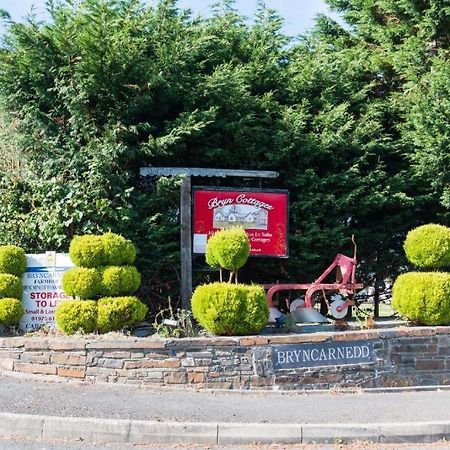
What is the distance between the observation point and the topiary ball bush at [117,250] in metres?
10.8

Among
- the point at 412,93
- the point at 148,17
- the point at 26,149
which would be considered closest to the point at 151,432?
the point at 26,149

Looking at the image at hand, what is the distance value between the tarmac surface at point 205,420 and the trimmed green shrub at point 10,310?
5.71 ft

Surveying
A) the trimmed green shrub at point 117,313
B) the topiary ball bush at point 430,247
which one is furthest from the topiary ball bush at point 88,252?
the topiary ball bush at point 430,247

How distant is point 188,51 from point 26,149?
3350 mm

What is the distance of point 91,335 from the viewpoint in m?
10.6

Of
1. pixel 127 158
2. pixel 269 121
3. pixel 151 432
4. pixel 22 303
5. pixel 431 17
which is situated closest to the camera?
pixel 151 432

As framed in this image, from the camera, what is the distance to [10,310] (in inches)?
434

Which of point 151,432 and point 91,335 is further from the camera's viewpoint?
point 91,335

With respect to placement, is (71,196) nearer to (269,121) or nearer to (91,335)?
(91,335)

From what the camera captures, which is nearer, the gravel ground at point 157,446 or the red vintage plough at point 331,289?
the gravel ground at point 157,446

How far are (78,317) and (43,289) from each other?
4.12ft

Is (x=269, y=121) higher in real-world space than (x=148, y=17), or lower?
lower

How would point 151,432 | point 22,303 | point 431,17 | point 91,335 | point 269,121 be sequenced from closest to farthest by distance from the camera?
point 151,432
point 91,335
point 22,303
point 269,121
point 431,17

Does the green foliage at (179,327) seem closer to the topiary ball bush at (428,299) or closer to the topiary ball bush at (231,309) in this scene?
the topiary ball bush at (231,309)
